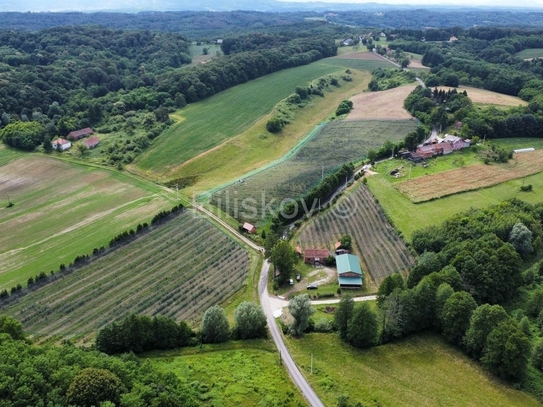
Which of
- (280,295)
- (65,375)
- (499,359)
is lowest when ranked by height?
Result: (280,295)

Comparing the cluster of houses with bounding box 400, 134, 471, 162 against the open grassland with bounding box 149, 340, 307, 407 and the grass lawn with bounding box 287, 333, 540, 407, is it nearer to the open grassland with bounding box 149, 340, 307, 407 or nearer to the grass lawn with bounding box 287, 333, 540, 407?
the grass lawn with bounding box 287, 333, 540, 407

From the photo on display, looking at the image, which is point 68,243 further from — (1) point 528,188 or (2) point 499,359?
(1) point 528,188

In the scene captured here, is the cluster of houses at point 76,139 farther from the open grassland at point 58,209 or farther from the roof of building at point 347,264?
the roof of building at point 347,264

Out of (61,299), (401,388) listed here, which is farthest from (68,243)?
(401,388)

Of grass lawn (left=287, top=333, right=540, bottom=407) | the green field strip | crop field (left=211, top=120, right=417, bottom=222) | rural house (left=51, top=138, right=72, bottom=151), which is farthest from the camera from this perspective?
rural house (left=51, top=138, right=72, bottom=151)

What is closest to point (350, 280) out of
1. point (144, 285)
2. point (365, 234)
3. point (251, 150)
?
point (365, 234)

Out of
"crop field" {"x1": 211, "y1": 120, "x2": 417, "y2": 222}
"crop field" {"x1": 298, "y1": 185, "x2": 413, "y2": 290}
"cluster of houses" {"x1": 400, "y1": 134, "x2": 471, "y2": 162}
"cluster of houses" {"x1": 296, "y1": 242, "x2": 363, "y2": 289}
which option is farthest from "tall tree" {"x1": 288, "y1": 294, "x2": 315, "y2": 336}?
"cluster of houses" {"x1": 400, "y1": 134, "x2": 471, "y2": 162}

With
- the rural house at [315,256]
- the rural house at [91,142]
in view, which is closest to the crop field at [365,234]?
the rural house at [315,256]
